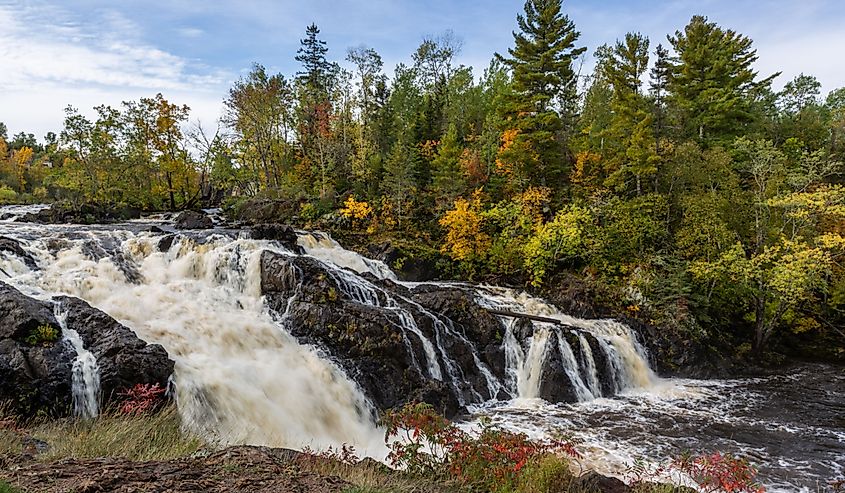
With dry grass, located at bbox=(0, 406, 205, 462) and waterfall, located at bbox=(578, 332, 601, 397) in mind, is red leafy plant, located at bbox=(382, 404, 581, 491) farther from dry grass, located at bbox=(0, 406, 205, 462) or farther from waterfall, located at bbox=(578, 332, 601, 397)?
waterfall, located at bbox=(578, 332, 601, 397)

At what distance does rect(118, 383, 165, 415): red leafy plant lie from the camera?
7984 mm

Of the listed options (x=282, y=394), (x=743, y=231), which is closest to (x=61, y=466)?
(x=282, y=394)

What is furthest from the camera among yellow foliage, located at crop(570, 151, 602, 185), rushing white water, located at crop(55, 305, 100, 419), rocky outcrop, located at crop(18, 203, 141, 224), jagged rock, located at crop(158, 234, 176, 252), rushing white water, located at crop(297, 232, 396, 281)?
yellow foliage, located at crop(570, 151, 602, 185)

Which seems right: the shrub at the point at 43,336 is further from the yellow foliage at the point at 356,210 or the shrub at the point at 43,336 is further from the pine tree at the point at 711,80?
the pine tree at the point at 711,80

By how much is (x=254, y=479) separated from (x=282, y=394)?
5630mm

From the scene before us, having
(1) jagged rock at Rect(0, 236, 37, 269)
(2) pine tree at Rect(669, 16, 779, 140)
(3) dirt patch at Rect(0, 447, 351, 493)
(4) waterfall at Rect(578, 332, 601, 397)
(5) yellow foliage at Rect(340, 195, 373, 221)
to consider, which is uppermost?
(2) pine tree at Rect(669, 16, 779, 140)

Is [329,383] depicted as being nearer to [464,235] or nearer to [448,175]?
[464,235]

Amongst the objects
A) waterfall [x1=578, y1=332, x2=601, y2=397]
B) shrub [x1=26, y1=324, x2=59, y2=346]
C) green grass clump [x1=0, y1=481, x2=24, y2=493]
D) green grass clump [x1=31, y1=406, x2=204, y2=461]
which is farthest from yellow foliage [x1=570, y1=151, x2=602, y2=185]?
green grass clump [x1=0, y1=481, x2=24, y2=493]

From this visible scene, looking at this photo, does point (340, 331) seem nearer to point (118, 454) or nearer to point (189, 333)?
point (189, 333)

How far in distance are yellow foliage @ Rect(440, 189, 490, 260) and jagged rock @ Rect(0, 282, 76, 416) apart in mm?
15828

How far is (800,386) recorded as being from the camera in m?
15.4

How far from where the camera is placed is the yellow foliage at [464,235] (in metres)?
22.1

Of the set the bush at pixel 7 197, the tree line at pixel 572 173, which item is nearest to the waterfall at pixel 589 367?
the tree line at pixel 572 173

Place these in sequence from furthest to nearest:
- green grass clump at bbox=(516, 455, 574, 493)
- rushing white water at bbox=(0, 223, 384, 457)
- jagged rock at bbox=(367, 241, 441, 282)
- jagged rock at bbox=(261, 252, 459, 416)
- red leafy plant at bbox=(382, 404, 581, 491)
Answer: jagged rock at bbox=(367, 241, 441, 282), jagged rock at bbox=(261, 252, 459, 416), rushing white water at bbox=(0, 223, 384, 457), red leafy plant at bbox=(382, 404, 581, 491), green grass clump at bbox=(516, 455, 574, 493)
